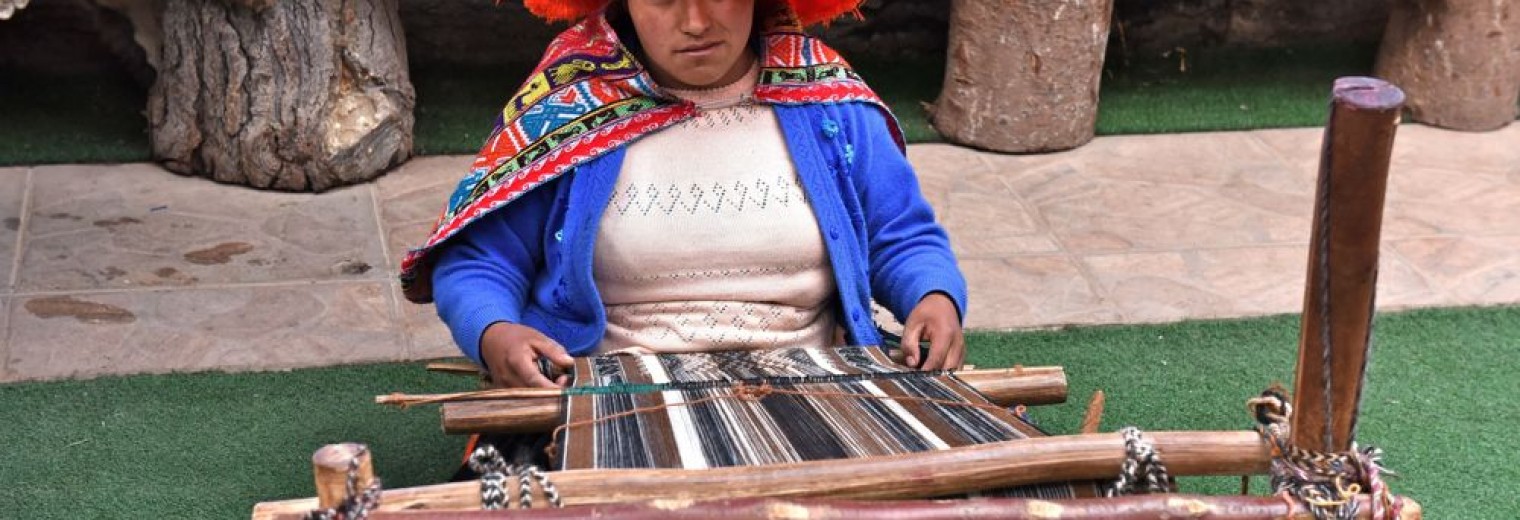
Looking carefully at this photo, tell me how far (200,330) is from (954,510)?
8.07 feet

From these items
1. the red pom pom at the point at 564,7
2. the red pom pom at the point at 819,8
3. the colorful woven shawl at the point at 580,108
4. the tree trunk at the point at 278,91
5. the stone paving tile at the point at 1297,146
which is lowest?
the stone paving tile at the point at 1297,146

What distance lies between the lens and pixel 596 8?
263 cm

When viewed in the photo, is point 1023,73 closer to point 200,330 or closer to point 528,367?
point 200,330

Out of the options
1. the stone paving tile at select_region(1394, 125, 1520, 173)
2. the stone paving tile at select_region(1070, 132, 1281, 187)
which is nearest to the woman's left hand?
the stone paving tile at select_region(1070, 132, 1281, 187)

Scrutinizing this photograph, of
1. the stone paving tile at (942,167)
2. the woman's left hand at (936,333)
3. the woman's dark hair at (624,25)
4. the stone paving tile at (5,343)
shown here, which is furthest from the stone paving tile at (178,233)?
the woman's left hand at (936,333)

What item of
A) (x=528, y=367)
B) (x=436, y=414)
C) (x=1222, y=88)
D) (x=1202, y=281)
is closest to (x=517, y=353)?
(x=528, y=367)

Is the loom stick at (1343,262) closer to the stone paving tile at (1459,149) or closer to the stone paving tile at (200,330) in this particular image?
the stone paving tile at (200,330)

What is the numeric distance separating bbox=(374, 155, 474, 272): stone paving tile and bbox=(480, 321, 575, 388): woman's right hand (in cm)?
180

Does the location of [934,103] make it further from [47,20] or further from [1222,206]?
[47,20]

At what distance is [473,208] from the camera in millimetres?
2457

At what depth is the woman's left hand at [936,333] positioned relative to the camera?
242 cm

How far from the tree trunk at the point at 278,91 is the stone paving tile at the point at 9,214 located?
37 centimetres

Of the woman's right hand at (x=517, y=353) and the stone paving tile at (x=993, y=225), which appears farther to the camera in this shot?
the stone paving tile at (x=993, y=225)

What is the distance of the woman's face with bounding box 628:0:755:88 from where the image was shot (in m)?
2.37
